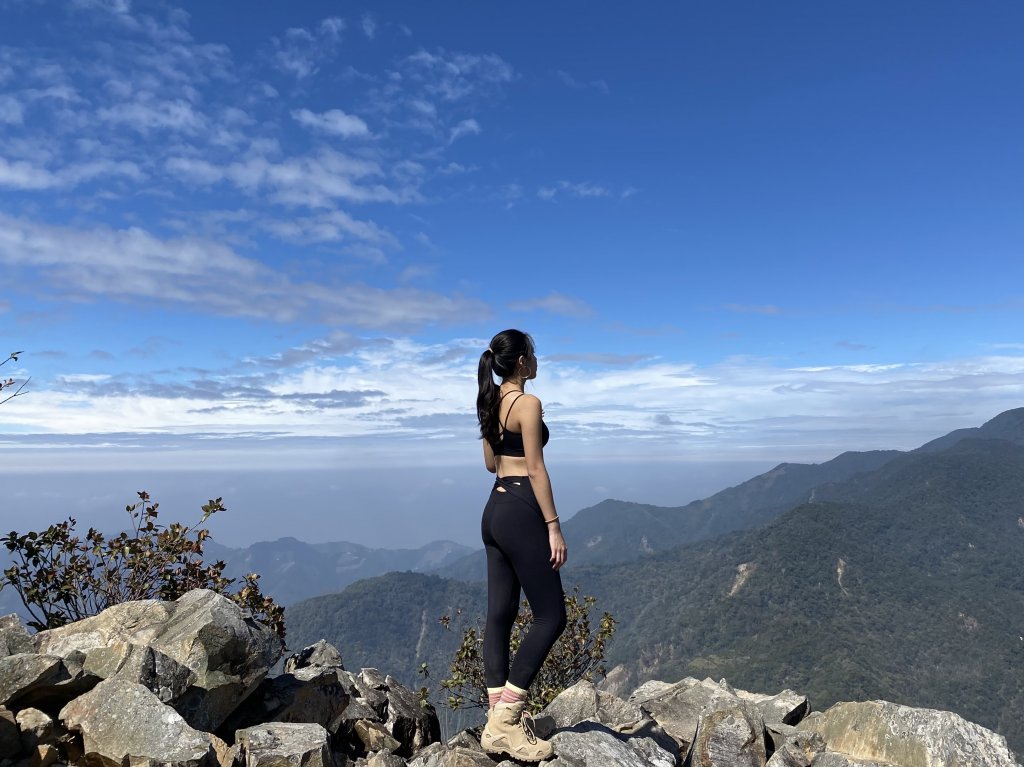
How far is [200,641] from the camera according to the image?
7.12m

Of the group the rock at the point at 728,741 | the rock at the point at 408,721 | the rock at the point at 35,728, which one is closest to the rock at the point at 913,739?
the rock at the point at 728,741

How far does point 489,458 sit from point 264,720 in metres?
4.52

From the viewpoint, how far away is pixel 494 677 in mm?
6285

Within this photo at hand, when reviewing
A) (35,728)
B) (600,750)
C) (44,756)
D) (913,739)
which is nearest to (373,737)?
(600,750)

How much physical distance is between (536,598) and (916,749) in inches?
221

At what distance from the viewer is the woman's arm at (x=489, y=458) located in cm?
659

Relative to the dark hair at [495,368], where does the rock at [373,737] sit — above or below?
below

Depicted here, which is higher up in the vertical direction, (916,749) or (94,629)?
(94,629)

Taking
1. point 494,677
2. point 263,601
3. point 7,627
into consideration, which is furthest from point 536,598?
point 263,601

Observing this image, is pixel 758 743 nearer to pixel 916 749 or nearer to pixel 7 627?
pixel 916 749

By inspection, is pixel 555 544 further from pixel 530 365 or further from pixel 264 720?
pixel 264 720

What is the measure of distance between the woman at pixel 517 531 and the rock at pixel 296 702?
9.73 ft

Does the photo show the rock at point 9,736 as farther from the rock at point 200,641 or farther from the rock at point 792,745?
the rock at point 792,745

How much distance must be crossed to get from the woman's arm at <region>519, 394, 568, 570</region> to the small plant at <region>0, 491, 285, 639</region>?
638 centimetres
